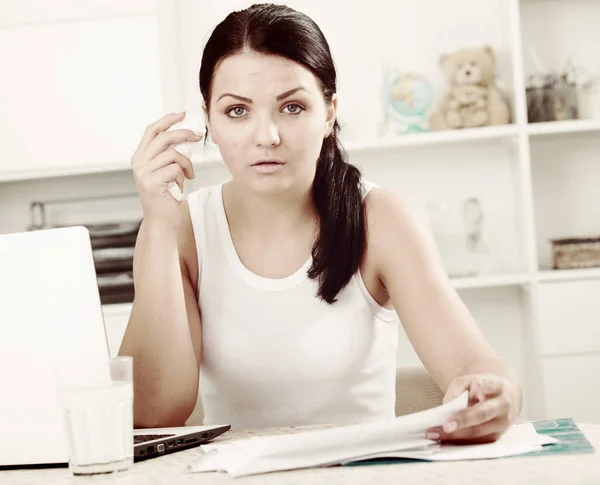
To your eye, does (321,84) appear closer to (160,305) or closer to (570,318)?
(160,305)

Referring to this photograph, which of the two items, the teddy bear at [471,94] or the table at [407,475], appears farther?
the teddy bear at [471,94]

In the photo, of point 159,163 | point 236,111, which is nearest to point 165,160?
point 159,163

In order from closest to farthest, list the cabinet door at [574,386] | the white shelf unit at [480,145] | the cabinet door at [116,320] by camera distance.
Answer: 1. the cabinet door at [574,386]
2. the cabinet door at [116,320]
3. the white shelf unit at [480,145]

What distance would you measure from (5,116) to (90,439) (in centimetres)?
253

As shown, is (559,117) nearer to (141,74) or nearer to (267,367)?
(141,74)

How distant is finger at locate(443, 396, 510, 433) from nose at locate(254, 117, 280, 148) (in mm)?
619

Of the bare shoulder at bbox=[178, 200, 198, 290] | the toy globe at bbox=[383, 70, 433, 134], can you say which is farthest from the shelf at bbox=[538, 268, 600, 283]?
the bare shoulder at bbox=[178, 200, 198, 290]

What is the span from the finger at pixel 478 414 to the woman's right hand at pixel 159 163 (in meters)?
0.68

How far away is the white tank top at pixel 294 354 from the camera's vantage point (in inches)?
62.5

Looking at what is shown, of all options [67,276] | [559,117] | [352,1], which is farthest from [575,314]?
[67,276]

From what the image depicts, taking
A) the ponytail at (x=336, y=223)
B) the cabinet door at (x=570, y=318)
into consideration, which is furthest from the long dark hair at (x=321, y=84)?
the cabinet door at (x=570, y=318)

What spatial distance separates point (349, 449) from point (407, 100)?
2.50 meters

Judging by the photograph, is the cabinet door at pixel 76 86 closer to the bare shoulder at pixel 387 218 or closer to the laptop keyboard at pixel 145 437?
the bare shoulder at pixel 387 218

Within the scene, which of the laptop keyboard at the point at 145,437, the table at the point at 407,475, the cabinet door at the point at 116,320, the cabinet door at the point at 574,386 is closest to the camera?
the table at the point at 407,475
